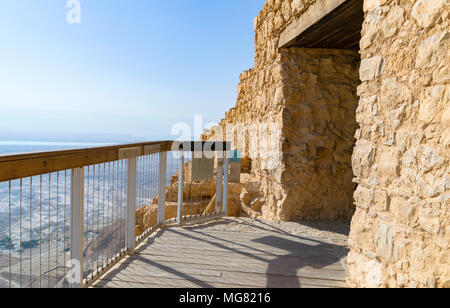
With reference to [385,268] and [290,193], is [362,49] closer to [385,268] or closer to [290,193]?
[385,268]

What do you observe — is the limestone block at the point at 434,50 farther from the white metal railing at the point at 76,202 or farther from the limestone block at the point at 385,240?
the white metal railing at the point at 76,202

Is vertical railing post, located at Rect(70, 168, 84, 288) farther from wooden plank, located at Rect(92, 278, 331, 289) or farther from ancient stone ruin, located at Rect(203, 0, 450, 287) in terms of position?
ancient stone ruin, located at Rect(203, 0, 450, 287)

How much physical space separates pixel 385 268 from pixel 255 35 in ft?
15.5

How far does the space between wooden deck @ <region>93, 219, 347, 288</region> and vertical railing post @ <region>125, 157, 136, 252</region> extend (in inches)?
6.1

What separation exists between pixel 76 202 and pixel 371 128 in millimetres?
2345

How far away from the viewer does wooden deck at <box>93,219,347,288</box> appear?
2506 mm

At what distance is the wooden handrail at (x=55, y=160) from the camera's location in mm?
1481

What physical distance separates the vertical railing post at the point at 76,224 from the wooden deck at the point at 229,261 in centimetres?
30

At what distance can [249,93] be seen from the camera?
6.24 m

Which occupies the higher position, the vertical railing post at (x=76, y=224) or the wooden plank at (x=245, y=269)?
the vertical railing post at (x=76, y=224)

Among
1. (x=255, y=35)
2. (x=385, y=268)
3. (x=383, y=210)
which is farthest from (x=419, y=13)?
(x=255, y=35)

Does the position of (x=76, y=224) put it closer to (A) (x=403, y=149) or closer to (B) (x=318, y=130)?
(A) (x=403, y=149)

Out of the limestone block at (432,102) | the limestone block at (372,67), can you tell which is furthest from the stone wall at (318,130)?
the limestone block at (432,102)
